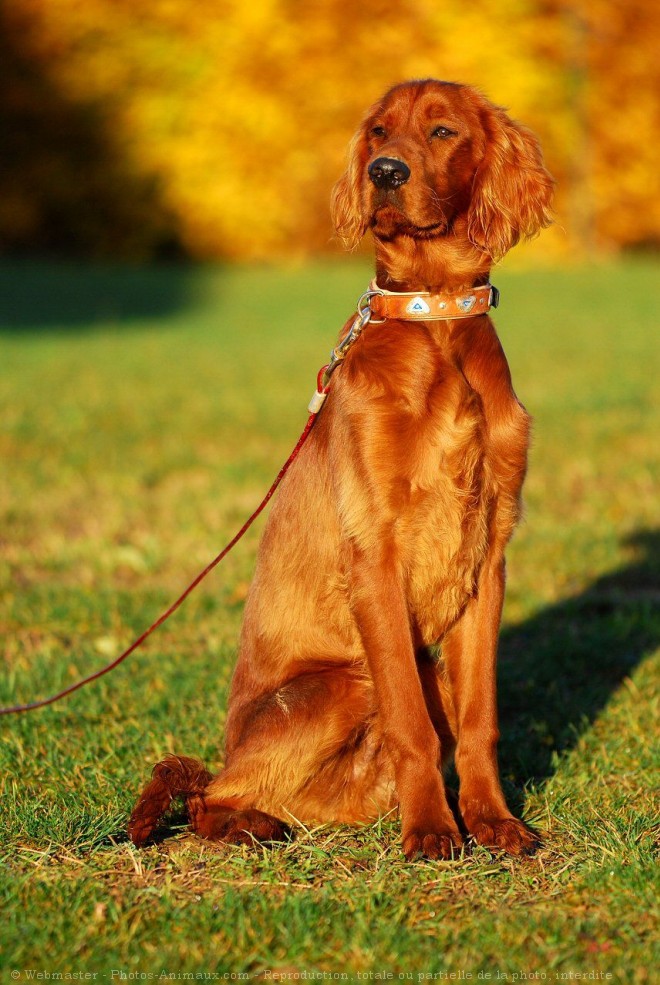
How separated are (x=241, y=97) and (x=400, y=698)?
101 feet

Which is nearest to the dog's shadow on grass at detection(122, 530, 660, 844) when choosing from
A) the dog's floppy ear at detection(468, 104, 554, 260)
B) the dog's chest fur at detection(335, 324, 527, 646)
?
the dog's chest fur at detection(335, 324, 527, 646)

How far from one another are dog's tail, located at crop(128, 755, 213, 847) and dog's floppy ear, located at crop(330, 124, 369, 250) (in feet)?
4.47

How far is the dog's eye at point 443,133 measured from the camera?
9.86 ft

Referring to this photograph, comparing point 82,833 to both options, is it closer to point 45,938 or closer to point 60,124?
point 45,938

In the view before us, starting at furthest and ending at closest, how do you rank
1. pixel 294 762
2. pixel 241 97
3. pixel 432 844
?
Answer: pixel 241 97 < pixel 294 762 < pixel 432 844

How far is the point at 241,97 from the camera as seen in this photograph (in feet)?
104

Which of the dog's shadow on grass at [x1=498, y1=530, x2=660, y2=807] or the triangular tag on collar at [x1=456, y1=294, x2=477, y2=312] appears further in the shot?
the dog's shadow on grass at [x1=498, y1=530, x2=660, y2=807]

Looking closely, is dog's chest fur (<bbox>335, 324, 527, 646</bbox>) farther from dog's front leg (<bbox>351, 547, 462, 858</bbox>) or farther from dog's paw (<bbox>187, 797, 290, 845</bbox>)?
dog's paw (<bbox>187, 797, 290, 845</bbox>)

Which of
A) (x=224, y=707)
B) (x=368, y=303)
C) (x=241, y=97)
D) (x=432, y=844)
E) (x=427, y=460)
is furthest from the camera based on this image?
(x=241, y=97)

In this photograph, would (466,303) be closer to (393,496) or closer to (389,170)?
(389,170)

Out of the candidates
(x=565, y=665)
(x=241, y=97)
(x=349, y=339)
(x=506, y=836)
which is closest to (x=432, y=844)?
(x=506, y=836)

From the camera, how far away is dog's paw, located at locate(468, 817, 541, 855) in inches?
112

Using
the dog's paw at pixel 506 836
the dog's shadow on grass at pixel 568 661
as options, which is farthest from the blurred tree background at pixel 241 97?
the dog's paw at pixel 506 836

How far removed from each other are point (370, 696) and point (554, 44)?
1265 inches
